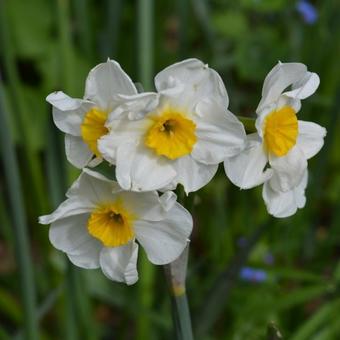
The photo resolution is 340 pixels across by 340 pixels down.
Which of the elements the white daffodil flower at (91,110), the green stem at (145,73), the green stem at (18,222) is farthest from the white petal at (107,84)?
the green stem at (145,73)

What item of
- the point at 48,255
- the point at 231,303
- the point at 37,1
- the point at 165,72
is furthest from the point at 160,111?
the point at 37,1

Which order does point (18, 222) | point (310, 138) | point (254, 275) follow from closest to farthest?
1. point (310, 138)
2. point (18, 222)
3. point (254, 275)

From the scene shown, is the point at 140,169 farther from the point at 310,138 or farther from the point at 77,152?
the point at 310,138

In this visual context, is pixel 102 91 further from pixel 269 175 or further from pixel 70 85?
pixel 70 85

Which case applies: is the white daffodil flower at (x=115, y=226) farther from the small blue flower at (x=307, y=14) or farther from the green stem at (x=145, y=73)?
the small blue flower at (x=307, y=14)

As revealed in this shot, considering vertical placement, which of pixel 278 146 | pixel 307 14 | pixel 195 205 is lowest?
pixel 195 205

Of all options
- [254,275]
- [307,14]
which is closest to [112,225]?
[254,275]
